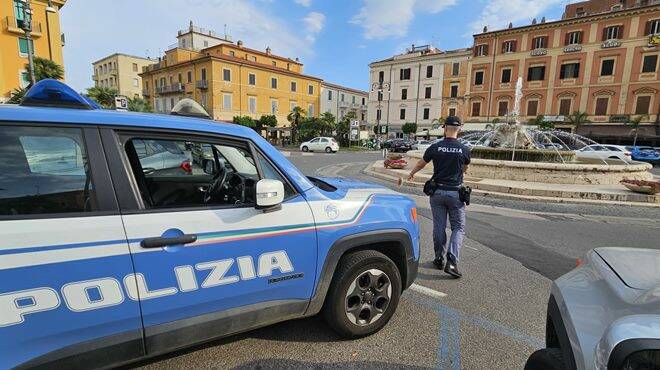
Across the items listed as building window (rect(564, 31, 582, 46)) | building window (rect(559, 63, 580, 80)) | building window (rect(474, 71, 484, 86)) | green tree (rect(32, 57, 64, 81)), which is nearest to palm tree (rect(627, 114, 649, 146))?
building window (rect(559, 63, 580, 80))

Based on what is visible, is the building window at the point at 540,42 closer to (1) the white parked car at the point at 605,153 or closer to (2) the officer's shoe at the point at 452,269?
(1) the white parked car at the point at 605,153

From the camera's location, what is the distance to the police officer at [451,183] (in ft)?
13.2

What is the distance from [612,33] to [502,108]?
1328cm

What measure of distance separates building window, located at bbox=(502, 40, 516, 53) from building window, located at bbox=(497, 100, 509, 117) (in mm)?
6597

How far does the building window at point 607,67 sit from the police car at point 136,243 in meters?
49.6

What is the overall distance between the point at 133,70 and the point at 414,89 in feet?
197

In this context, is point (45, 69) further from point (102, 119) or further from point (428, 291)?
point (428, 291)

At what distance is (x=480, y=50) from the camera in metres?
47.6

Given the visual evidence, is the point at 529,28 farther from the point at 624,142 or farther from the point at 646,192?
the point at 646,192

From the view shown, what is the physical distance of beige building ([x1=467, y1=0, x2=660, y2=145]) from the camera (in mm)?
36594

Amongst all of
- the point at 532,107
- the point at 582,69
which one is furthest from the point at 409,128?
the point at 582,69

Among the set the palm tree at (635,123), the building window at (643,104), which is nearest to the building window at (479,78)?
the building window at (643,104)

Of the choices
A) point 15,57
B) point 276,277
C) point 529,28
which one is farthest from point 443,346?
point 529,28

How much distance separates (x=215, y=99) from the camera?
155 feet
